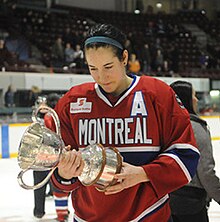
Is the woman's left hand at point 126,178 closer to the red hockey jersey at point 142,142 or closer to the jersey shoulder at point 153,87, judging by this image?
the red hockey jersey at point 142,142

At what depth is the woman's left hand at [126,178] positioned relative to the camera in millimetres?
1261

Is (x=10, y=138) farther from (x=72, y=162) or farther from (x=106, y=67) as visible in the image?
(x=72, y=162)

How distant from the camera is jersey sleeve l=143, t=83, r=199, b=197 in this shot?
4.44 feet

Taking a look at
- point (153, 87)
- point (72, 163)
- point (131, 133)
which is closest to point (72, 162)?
point (72, 163)

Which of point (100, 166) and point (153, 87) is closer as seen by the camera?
point (100, 166)

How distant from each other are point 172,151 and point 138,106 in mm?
163

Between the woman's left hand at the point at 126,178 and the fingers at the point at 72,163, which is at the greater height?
the fingers at the point at 72,163

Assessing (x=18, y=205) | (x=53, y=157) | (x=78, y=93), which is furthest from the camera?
(x=18, y=205)

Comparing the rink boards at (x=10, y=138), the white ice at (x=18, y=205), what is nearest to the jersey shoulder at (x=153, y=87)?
the white ice at (x=18, y=205)

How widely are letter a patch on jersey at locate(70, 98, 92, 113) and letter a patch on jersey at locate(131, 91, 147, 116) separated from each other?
13 centimetres

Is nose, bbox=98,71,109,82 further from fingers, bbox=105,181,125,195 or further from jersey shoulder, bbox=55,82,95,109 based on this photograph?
fingers, bbox=105,181,125,195

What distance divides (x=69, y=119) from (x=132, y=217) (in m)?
0.35

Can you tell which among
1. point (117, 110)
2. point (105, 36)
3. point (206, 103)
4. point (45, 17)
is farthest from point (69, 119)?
point (45, 17)

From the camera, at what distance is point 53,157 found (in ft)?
3.85
